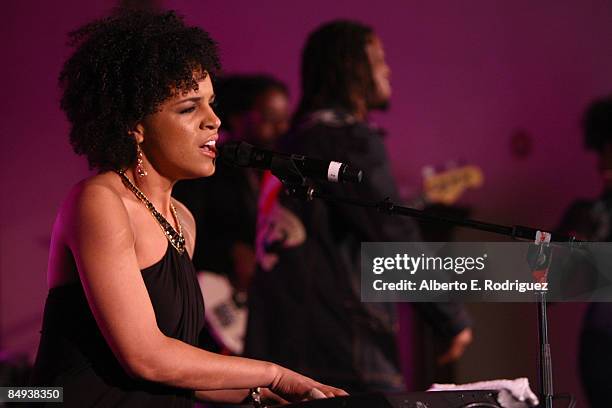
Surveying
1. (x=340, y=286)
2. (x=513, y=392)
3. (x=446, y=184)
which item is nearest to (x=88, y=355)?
(x=513, y=392)

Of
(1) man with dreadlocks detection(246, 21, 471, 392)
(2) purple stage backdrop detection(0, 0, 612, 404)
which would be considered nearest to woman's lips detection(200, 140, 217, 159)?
(1) man with dreadlocks detection(246, 21, 471, 392)

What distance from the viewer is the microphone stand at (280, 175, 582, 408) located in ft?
6.29

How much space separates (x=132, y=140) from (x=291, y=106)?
316 cm

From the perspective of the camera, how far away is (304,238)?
310 centimetres

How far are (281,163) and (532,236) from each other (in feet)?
1.76

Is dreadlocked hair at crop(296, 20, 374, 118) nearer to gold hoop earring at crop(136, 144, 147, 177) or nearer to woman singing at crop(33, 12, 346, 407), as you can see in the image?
woman singing at crop(33, 12, 346, 407)

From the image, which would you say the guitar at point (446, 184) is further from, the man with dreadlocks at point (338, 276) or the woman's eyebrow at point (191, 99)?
the woman's eyebrow at point (191, 99)

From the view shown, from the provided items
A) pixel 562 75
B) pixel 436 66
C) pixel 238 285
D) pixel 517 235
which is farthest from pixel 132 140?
pixel 562 75

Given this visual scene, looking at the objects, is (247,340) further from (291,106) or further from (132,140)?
(291,106)

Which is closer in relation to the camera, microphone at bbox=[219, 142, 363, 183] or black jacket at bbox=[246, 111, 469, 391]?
microphone at bbox=[219, 142, 363, 183]

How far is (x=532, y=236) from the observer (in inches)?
76.4

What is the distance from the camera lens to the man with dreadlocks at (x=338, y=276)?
9.84 feet

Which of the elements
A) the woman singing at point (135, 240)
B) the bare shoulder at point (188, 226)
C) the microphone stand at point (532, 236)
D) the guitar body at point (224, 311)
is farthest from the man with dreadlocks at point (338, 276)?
the guitar body at point (224, 311)

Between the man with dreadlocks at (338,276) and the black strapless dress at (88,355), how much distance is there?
1.07 m
